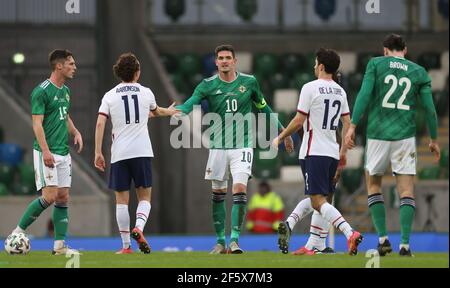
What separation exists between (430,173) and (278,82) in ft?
15.0

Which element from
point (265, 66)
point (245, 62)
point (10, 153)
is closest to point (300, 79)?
point (265, 66)

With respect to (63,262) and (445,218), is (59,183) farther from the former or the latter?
(445,218)

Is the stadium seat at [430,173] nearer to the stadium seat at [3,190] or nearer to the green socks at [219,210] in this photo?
the stadium seat at [3,190]

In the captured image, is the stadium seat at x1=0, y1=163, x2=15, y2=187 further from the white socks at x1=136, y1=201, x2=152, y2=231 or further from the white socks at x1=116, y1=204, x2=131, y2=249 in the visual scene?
the white socks at x1=136, y1=201, x2=152, y2=231

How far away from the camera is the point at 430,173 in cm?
2994

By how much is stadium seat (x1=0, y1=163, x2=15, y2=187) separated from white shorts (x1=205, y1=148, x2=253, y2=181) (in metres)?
12.9

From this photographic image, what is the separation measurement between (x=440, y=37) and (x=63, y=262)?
19877 mm

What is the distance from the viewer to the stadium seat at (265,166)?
100ft

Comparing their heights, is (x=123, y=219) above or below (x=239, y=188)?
below

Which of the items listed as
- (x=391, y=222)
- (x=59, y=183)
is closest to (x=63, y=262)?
(x=59, y=183)

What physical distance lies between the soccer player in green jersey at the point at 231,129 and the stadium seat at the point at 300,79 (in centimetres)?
1475

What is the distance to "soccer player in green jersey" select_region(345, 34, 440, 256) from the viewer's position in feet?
53.6

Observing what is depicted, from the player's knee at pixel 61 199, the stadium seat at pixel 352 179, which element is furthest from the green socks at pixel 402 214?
the stadium seat at pixel 352 179

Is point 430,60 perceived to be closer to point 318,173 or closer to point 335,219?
point 318,173
